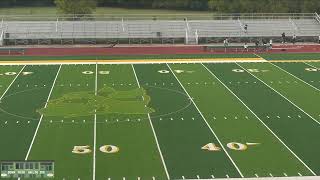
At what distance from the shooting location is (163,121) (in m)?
17.2

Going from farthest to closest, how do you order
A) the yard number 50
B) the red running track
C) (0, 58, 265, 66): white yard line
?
the red running track → (0, 58, 265, 66): white yard line → the yard number 50

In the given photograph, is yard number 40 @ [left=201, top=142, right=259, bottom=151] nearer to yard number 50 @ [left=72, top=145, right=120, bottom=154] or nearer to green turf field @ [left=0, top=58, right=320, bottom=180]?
green turf field @ [left=0, top=58, right=320, bottom=180]

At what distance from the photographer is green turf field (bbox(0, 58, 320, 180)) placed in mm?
13398

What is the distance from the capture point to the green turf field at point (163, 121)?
44.0 ft

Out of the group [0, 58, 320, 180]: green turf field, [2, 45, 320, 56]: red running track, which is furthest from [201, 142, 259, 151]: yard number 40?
[2, 45, 320, 56]: red running track

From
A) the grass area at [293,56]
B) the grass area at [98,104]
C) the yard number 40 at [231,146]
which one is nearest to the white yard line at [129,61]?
the grass area at [293,56]

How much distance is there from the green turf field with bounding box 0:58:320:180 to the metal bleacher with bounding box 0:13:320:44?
1101 centimetres

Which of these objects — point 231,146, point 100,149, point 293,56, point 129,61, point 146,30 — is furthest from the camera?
point 146,30

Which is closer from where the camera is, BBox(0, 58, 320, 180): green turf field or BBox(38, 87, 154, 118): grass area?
BBox(0, 58, 320, 180): green turf field

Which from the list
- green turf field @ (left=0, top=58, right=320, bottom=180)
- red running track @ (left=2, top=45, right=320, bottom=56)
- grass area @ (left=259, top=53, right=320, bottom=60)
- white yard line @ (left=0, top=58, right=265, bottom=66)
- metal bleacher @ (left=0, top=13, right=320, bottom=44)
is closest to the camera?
green turf field @ (left=0, top=58, right=320, bottom=180)

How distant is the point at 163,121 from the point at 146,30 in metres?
22.3

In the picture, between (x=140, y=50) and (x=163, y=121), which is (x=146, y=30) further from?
(x=163, y=121)

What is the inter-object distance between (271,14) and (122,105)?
2724 cm

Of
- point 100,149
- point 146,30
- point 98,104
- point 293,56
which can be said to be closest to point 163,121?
point 98,104
